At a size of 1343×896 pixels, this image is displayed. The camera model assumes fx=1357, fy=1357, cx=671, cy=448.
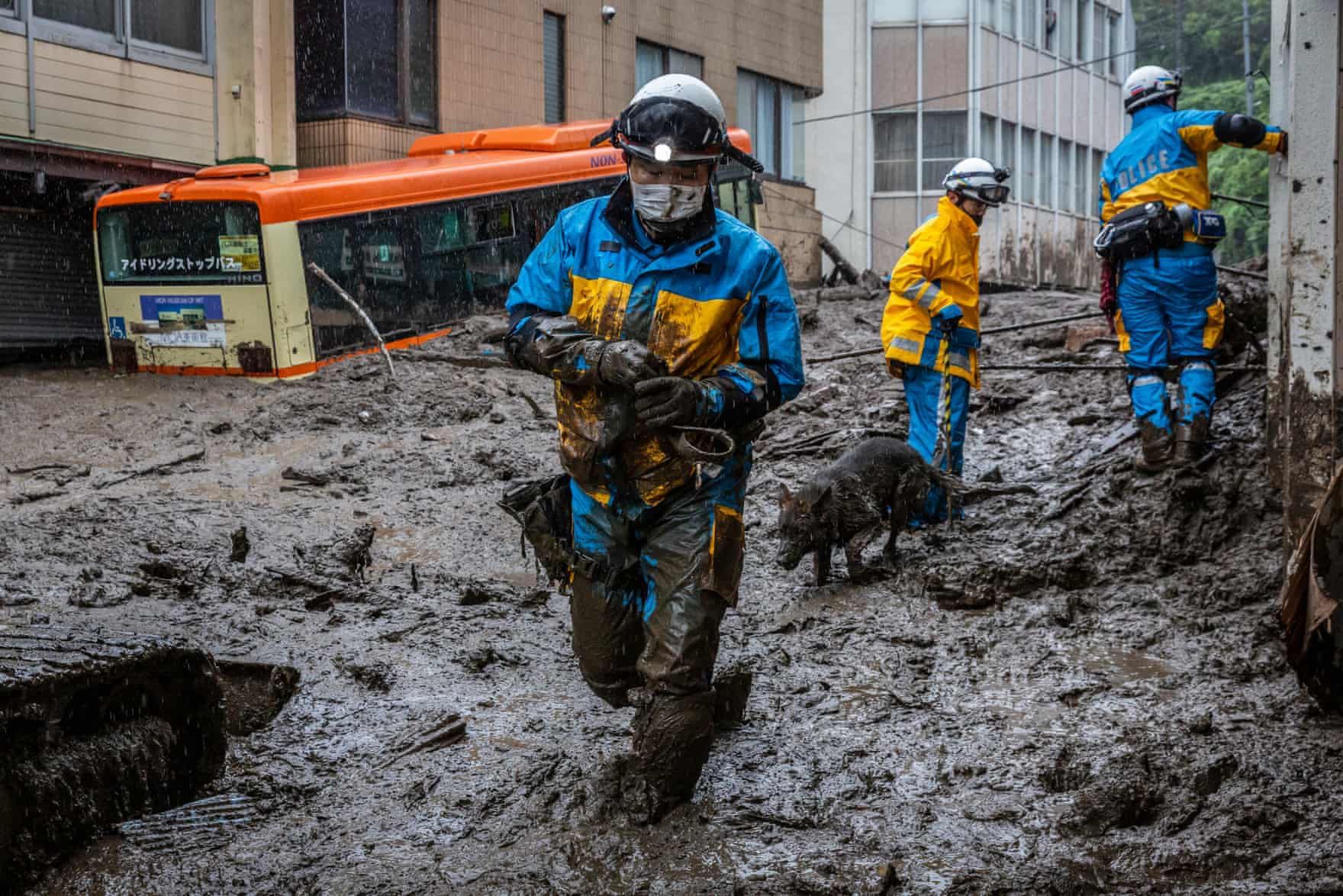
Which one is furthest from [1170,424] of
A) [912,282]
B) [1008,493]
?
[912,282]

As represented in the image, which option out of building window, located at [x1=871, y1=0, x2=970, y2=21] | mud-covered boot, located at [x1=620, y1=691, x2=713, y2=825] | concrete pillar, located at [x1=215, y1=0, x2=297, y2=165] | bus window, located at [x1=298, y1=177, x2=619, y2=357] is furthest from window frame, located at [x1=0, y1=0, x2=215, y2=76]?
building window, located at [x1=871, y1=0, x2=970, y2=21]

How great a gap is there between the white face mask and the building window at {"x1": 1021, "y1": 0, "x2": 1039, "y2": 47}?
27899 mm

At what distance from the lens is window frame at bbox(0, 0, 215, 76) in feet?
46.4

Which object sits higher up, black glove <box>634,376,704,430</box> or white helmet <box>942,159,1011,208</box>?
white helmet <box>942,159,1011,208</box>

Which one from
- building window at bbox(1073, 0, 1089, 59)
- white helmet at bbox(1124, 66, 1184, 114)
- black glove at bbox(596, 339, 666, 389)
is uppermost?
building window at bbox(1073, 0, 1089, 59)

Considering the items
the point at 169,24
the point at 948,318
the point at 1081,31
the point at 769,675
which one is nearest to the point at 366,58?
the point at 169,24

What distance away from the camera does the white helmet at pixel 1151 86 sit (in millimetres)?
7590

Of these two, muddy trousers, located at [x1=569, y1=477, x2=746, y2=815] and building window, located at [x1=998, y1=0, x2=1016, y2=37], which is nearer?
muddy trousers, located at [x1=569, y1=477, x2=746, y2=815]

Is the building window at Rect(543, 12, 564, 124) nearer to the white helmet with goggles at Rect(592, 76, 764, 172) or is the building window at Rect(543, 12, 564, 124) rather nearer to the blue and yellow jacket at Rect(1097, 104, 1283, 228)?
the blue and yellow jacket at Rect(1097, 104, 1283, 228)

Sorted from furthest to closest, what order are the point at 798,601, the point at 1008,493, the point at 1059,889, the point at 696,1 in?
the point at 696,1
the point at 1008,493
the point at 798,601
the point at 1059,889

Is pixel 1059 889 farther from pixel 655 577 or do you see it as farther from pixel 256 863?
pixel 256 863

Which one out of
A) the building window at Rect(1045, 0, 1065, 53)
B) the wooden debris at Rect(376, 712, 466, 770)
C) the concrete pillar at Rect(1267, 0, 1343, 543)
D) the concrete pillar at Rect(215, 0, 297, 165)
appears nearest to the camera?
the wooden debris at Rect(376, 712, 466, 770)

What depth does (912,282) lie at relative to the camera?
765 cm

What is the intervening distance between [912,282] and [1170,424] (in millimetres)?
1628
